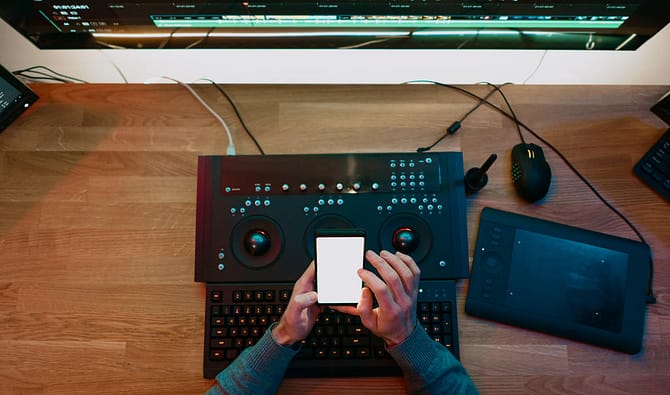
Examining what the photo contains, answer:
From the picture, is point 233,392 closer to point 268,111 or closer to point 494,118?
point 268,111

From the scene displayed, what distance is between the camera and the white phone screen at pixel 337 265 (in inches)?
27.8

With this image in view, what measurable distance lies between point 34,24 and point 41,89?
0.64 ft

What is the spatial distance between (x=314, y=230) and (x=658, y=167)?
65 centimetres

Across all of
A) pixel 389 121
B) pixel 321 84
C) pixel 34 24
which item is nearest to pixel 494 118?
pixel 389 121

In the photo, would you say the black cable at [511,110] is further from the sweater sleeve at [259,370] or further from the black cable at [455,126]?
the sweater sleeve at [259,370]

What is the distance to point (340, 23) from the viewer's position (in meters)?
0.81

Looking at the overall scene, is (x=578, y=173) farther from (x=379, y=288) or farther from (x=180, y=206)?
(x=180, y=206)

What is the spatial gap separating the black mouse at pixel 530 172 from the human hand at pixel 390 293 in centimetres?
30

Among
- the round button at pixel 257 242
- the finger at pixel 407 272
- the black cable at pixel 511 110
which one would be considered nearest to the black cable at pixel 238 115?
the round button at pixel 257 242

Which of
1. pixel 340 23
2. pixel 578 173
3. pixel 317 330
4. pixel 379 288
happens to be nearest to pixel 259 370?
pixel 317 330

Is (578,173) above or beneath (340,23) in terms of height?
beneath

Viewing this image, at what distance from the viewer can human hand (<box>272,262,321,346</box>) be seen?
0.69m

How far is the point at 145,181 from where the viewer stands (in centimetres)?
92

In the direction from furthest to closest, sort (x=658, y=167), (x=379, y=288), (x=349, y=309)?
(x=658, y=167) → (x=349, y=309) → (x=379, y=288)
